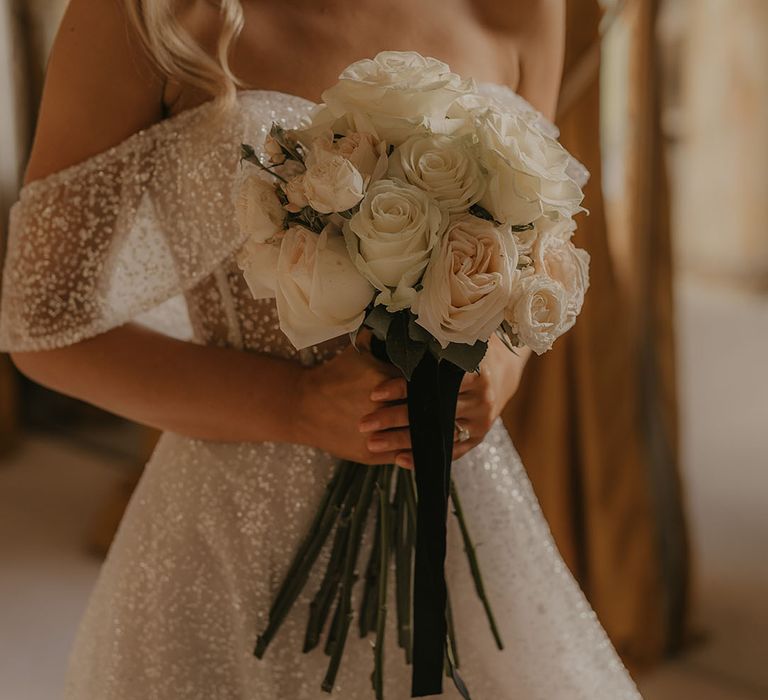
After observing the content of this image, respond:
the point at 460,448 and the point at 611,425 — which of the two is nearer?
the point at 460,448

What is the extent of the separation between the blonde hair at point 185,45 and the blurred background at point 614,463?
60.0 inches

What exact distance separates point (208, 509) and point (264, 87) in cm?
49

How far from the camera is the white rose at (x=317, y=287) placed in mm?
862

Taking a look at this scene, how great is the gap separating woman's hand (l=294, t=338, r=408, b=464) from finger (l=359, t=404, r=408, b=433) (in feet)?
0.04

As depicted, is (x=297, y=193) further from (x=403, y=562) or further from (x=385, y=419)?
(x=403, y=562)

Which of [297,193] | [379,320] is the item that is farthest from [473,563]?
[297,193]

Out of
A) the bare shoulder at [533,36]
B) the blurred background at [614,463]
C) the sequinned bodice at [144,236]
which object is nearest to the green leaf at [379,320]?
the sequinned bodice at [144,236]

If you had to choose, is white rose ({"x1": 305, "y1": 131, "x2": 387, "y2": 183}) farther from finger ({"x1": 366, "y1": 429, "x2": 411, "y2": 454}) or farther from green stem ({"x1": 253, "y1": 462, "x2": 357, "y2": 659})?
green stem ({"x1": 253, "y1": 462, "x2": 357, "y2": 659})

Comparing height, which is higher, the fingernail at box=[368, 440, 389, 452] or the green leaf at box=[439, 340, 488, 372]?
the green leaf at box=[439, 340, 488, 372]

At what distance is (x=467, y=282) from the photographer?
0.83 metres

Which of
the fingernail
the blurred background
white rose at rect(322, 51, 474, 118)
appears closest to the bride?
the fingernail

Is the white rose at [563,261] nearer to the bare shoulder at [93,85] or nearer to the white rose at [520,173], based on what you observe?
the white rose at [520,173]

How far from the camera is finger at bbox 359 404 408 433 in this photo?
104 centimetres

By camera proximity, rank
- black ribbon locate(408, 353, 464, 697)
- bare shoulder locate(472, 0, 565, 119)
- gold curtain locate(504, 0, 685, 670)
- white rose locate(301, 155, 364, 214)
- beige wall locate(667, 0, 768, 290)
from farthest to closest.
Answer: beige wall locate(667, 0, 768, 290) < gold curtain locate(504, 0, 685, 670) < bare shoulder locate(472, 0, 565, 119) < black ribbon locate(408, 353, 464, 697) < white rose locate(301, 155, 364, 214)
